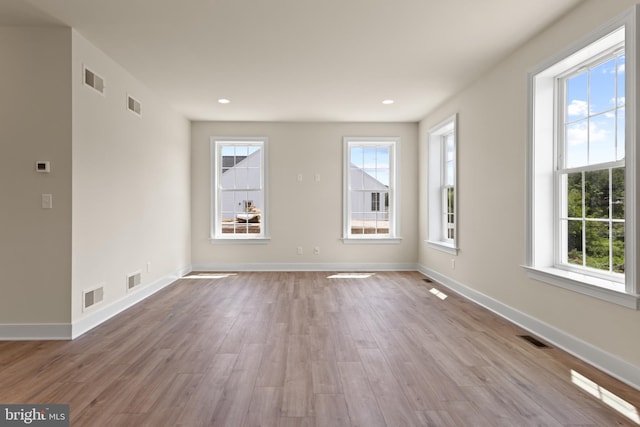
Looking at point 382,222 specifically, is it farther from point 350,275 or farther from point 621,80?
point 621,80

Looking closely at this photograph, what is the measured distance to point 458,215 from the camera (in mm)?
4996

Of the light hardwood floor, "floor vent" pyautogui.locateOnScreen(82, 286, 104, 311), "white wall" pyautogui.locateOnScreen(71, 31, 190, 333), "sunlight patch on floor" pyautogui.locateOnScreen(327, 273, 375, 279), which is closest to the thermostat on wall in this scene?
"white wall" pyautogui.locateOnScreen(71, 31, 190, 333)

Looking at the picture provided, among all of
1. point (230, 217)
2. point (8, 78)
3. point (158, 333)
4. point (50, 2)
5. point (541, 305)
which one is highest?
point (50, 2)

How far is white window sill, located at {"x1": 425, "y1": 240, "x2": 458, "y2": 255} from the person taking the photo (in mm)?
5092

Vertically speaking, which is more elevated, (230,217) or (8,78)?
(8,78)

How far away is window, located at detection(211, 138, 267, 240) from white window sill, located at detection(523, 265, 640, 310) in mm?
4666

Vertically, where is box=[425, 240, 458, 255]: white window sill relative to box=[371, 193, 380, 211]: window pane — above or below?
below

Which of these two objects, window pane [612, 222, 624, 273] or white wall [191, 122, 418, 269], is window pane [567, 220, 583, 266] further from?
white wall [191, 122, 418, 269]

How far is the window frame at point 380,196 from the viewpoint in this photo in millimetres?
6672

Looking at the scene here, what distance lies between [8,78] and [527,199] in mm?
4931

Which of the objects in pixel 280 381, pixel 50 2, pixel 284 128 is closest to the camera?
pixel 280 381

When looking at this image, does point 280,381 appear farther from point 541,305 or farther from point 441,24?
point 441,24

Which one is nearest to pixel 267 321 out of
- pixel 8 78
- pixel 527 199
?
pixel 527 199

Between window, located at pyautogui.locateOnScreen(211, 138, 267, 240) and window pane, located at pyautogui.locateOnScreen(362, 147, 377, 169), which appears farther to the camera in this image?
window pane, located at pyautogui.locateOnScreen(362, 147, 377, 169)
